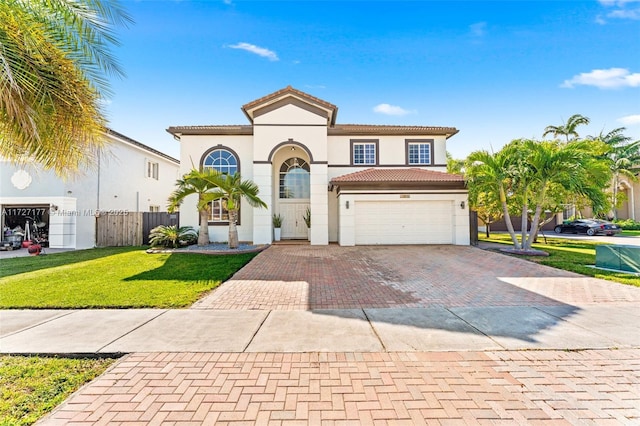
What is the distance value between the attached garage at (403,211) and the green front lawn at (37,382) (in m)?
12.8

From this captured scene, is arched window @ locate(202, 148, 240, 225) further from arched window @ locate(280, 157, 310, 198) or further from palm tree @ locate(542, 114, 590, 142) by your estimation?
palm tree @ locate(542, 114, 590, 142)

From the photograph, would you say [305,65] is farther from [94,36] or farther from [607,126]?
[607,126]

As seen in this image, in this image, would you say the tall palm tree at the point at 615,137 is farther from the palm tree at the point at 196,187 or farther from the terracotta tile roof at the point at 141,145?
the terracotta tile roof at the point at 141,145

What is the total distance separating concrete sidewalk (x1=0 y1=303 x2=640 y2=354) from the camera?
4238 millimetres

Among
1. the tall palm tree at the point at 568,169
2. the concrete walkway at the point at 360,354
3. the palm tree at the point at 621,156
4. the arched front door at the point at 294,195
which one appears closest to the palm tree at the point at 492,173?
the tall palm tree at the point at 568,169

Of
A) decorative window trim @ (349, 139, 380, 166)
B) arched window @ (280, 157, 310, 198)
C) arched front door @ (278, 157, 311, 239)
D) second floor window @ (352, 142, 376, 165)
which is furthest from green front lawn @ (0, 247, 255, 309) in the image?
second floor window @ (352, 142, 376, 165)

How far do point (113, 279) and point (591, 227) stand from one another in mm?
31628

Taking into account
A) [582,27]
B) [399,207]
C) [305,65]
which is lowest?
[399,207]

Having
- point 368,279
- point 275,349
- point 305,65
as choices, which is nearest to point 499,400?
point 275,349

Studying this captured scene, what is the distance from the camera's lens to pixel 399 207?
16.0 metres

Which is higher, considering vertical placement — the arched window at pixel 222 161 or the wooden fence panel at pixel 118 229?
the arched window at pixel 222 161

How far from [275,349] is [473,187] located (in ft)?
→ 44.1

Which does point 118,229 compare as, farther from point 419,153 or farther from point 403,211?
point 419,153

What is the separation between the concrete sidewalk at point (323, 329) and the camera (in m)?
4.24
